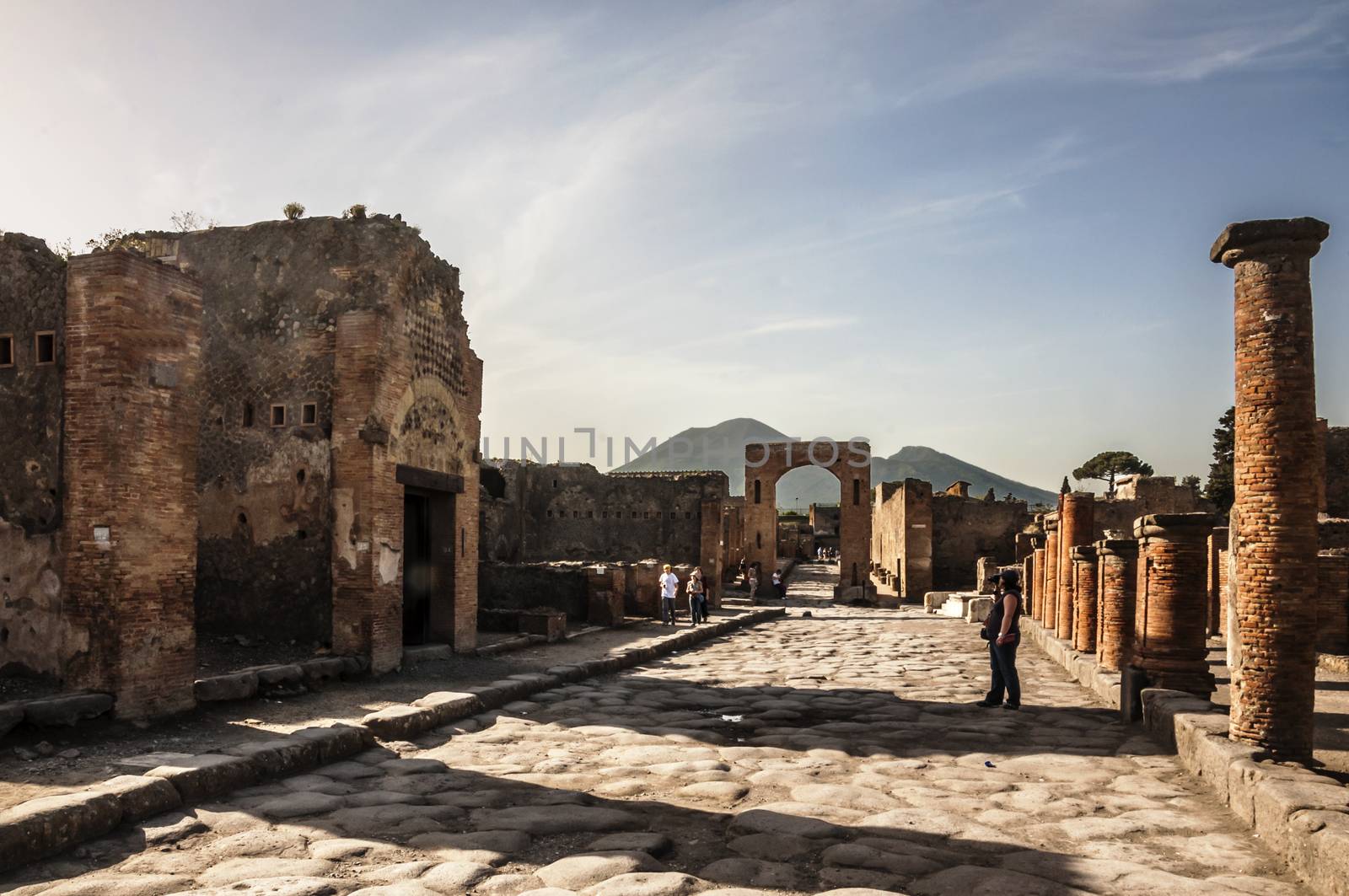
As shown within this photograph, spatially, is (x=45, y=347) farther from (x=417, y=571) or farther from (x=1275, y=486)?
(x=1275, y=486)

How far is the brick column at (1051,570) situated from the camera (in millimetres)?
16125

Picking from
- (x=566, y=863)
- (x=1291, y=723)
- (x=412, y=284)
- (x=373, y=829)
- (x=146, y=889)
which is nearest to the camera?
(x=146, y=889)

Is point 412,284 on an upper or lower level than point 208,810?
upper

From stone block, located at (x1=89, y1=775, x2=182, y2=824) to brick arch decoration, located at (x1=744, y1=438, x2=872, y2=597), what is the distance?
28673 millimetres

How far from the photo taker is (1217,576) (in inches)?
598

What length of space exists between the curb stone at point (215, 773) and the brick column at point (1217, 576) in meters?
10.2

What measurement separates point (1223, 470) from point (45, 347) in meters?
45.8

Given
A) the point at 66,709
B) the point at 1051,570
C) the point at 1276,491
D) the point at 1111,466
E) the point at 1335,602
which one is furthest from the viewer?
the point at 1111,466

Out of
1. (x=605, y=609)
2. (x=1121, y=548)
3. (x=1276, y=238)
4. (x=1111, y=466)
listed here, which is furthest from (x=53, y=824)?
(x=1111, y=466)

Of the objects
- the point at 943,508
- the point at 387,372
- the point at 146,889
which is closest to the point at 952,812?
the point at 146,889

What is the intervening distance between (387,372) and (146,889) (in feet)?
24.0

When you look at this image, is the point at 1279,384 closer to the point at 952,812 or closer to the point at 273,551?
the point at 952,812

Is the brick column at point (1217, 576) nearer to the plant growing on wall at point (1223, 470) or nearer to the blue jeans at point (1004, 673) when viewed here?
the blue jeans at point (1004, 673)

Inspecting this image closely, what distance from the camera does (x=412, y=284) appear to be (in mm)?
11531
